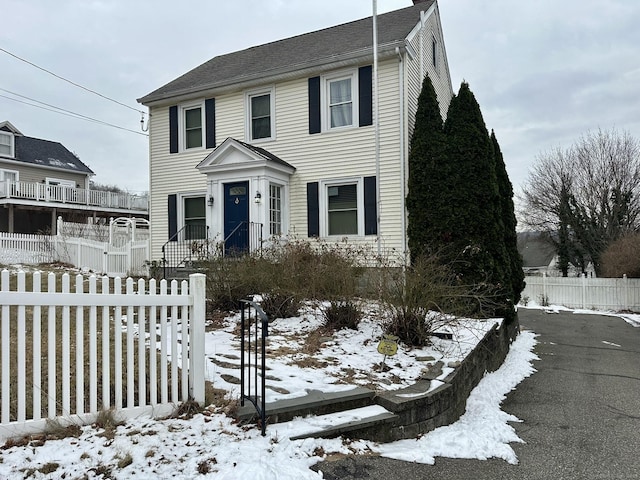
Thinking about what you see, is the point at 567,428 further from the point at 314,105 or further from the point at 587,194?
the point at 587,194

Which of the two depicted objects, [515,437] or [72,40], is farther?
[72,40]

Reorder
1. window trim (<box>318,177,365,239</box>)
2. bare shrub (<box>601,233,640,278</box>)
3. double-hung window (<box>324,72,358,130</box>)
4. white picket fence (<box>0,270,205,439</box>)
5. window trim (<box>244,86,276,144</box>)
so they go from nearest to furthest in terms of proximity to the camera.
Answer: white picket fence (<box>0,270,205,439</box>) → window trim (<box>318,177,365,239</box>) → double-hung window (<box>324,72,358,130</box>) → window trim (<box>244,86,276,144</box>) → bare shrub (<box>601,233,640,278</box>)

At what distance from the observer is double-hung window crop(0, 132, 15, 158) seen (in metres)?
24.2

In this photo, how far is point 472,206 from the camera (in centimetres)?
904

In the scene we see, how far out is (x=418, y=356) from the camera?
546 cm

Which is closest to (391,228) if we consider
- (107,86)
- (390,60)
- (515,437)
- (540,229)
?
(390,60)

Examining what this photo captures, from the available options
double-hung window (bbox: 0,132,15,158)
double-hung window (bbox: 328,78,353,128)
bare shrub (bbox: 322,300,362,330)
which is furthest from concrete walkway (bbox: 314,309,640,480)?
double-hung window (bbox: 0,132,15,158)

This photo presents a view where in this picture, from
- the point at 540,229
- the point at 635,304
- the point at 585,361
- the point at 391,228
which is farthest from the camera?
the point at 540,229

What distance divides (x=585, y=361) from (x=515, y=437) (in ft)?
17.7

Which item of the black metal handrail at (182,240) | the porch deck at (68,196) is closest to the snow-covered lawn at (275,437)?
the black metal handrail at (182,240)

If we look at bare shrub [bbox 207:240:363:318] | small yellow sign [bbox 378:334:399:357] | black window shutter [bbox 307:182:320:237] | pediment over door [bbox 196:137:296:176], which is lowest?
small yellow sign [bbox 378:334:399:357]

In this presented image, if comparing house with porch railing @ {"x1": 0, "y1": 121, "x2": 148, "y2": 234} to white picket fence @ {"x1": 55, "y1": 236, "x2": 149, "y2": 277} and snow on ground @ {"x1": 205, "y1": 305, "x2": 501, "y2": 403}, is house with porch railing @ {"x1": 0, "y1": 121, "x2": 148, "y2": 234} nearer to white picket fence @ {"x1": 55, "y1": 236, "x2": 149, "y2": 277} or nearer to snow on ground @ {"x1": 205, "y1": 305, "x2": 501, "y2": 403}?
white picket fence @ {"x1": 55, "y1": 236, "x2": 149, "y2": 277}

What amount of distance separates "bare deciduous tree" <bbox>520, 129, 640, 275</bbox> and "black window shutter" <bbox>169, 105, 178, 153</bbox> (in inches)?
851

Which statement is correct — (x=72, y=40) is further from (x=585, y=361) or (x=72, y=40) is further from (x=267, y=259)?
(x=585, y=361)
